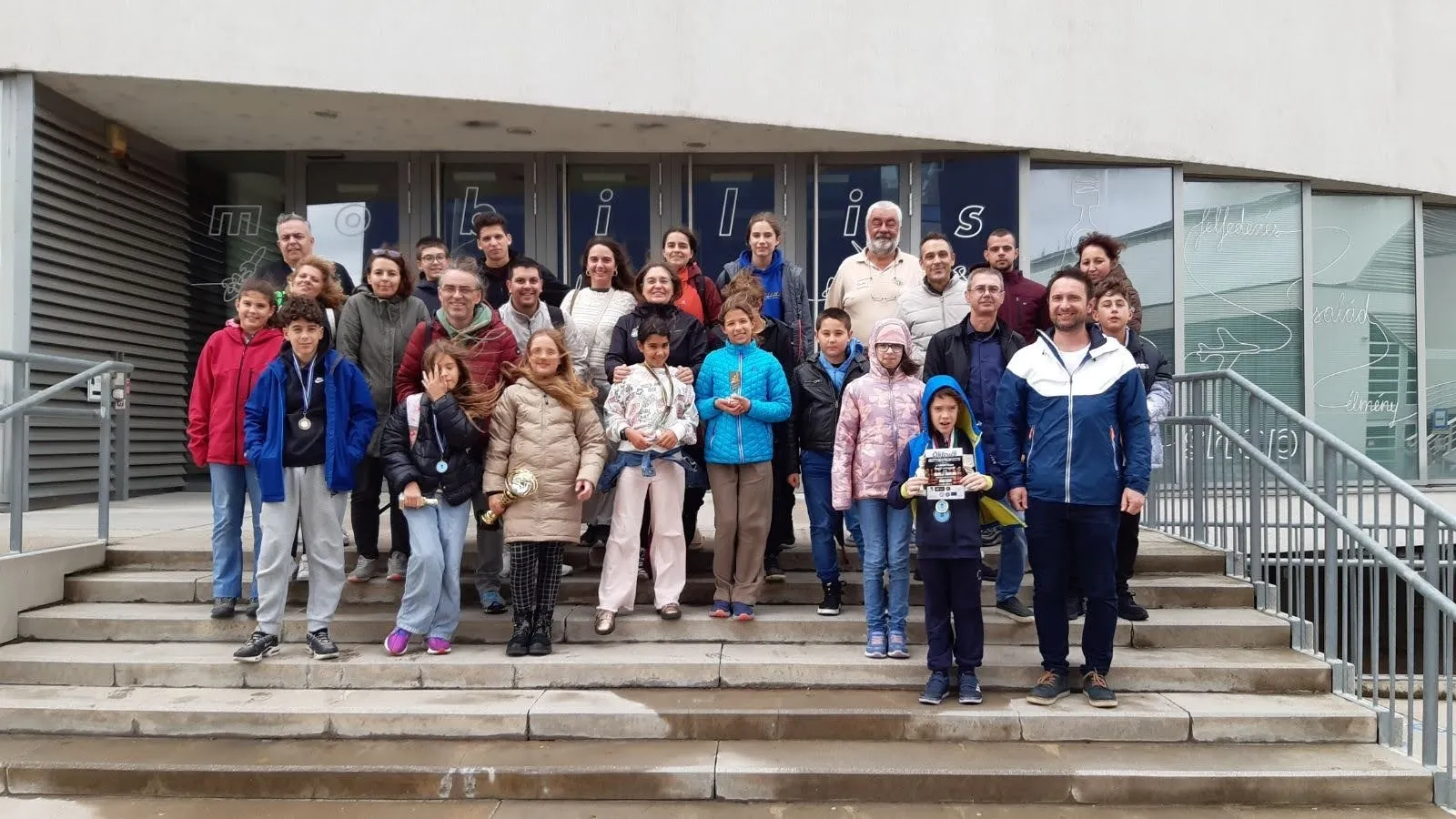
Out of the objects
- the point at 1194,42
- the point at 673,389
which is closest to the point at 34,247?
the point at 673,389

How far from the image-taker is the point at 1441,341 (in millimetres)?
11391

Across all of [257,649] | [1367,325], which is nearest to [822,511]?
[257,649]

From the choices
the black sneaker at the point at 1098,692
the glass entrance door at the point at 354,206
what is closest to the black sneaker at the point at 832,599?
the black sneaker at the point at 1098,692

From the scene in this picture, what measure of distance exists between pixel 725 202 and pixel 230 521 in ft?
21.0

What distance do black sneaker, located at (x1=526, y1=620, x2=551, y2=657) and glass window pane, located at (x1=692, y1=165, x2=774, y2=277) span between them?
590cm

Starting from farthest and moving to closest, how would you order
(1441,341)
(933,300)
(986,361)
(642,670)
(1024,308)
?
(1441,341) → (1024,308) → (933,300) → (986,361) → (642,670)

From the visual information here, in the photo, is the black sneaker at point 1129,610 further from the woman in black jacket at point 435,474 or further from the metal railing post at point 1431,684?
the woman in black jacket at point 435,474

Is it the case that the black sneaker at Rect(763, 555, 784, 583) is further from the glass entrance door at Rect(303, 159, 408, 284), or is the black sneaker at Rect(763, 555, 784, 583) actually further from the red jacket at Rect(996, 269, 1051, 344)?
the glass entrance door at Rect(303, 159, 408, 284)

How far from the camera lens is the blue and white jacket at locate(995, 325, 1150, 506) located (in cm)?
441

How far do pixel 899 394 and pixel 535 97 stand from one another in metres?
Answer: 5.35

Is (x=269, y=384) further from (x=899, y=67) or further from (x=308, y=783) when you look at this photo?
(x=899, y=67)

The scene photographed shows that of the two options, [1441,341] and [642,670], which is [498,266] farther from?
[1441,341]

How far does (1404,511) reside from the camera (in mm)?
5348

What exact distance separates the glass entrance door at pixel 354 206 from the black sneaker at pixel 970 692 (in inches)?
318
